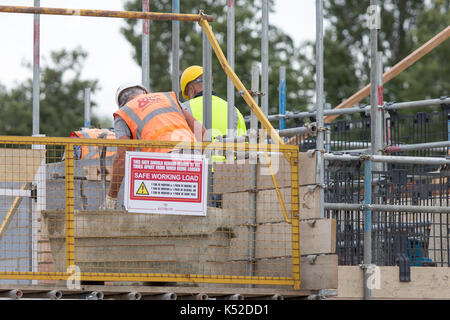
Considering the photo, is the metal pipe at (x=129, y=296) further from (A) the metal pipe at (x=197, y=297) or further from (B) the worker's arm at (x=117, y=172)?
(B) the worker's arm at (x=117, y=172)

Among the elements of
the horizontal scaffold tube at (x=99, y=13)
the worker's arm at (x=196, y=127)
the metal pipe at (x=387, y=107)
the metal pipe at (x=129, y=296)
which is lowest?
the metal pipe at (x=129, y=296)

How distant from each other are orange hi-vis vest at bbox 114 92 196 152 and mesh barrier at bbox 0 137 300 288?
1.26ft

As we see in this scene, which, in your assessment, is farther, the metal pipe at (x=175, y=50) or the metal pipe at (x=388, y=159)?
the metal pipe at (x=175, y=50)

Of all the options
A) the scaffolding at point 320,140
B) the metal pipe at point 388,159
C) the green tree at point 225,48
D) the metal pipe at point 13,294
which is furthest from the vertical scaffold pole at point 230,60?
the green tree at point 225,48

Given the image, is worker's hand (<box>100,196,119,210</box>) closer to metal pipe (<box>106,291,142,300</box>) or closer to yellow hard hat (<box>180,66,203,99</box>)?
metal pipe (<box>106,291,142,300</box>)

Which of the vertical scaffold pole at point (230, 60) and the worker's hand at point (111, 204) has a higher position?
the vertical scaffold pole at point (230, 60)

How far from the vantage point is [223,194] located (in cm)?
929

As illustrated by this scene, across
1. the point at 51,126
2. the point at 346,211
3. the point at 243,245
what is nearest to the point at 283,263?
the point at 243,245

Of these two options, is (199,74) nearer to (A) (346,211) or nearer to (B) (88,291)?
(A) (346,211)

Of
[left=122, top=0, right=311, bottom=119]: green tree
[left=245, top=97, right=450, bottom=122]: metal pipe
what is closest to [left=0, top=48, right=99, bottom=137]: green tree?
[left=122, top=0, right=311, bottom=119]: green tree

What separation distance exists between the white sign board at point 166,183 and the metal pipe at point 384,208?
4.24 feet

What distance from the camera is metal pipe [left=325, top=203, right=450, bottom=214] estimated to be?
360 inches

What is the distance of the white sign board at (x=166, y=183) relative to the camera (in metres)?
8.20

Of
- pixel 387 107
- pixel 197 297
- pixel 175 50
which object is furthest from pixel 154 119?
pixel 387 107
